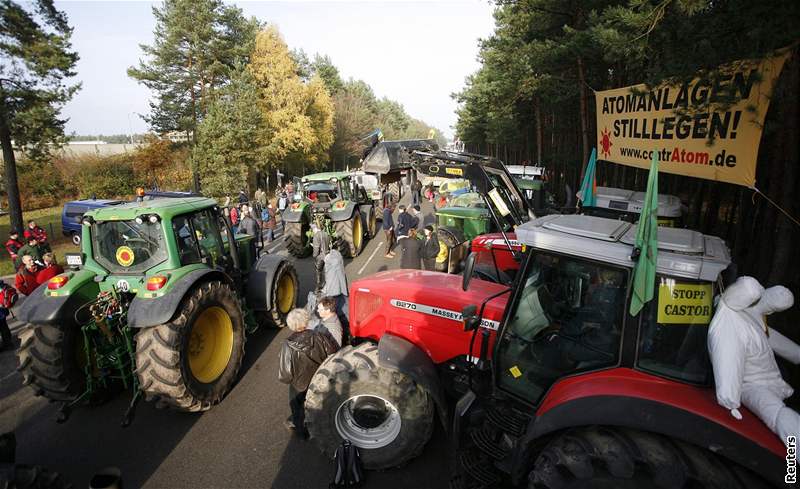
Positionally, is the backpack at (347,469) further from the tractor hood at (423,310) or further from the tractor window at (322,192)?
the tractor window at (322,192)

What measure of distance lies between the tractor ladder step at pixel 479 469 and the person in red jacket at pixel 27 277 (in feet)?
25.1

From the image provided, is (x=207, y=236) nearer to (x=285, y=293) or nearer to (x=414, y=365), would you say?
(x=285, y=293)

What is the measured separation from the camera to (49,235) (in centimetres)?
1552

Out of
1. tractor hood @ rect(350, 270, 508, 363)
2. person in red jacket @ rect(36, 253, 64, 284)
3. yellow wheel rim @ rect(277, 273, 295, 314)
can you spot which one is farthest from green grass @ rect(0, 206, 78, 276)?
tractor hood @ rect(350, 270, 508, 363)

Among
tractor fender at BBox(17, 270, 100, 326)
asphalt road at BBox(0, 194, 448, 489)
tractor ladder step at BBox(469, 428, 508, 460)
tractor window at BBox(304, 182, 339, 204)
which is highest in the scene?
tractor window at BBox(304, 182, 339, 204)

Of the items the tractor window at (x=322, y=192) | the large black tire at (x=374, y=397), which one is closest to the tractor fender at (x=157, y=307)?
the large black tire at (x=374, y=397)

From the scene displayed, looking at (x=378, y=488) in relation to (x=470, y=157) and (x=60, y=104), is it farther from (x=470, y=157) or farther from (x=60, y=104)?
(x=60, y=104)

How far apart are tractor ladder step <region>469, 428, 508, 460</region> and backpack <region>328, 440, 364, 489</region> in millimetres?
1030

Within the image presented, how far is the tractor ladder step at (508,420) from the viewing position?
2.99m

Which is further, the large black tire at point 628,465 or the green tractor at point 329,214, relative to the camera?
Result: the green tractor at point 329,214

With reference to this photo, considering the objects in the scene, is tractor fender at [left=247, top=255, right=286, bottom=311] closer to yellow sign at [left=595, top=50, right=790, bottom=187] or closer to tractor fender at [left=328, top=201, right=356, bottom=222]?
tractor fender at [left=328, top=201, right=356, bottom=222]

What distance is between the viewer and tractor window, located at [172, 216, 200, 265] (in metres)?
4.66

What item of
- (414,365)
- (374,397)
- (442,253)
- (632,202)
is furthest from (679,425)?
(442,253)

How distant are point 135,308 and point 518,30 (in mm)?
13855
